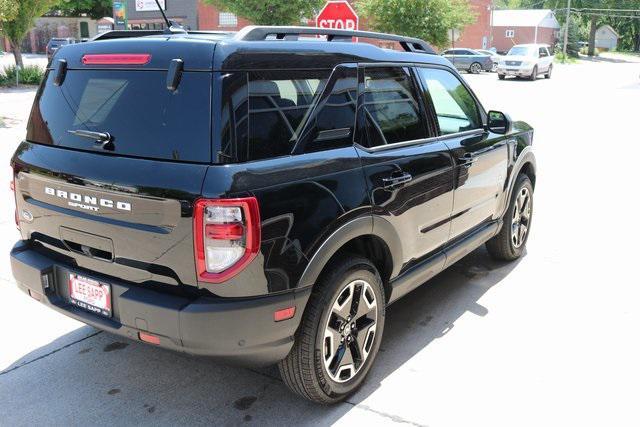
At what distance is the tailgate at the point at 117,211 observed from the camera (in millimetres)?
2562

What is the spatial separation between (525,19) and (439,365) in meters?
75.0

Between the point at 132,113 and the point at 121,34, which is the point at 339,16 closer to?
the point at 121,34

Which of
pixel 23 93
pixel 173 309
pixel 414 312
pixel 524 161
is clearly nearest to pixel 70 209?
pixel 173 309

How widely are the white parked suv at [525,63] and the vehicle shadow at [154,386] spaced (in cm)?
3107

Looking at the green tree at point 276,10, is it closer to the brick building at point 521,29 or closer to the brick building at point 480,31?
the brick building at point 480,31

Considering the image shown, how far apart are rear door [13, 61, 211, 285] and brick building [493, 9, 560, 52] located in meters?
71.7

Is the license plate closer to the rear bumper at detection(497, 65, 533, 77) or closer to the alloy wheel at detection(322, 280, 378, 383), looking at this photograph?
the alloy wheel at detection(322, 280, 378, 383)

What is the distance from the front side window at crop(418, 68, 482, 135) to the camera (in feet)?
13.1

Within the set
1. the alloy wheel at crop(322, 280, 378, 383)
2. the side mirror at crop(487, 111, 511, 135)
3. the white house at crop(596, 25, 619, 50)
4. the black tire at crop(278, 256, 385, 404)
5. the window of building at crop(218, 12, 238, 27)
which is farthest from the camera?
the white house at crop(596, 25, 619, 50)

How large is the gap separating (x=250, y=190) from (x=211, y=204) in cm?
17

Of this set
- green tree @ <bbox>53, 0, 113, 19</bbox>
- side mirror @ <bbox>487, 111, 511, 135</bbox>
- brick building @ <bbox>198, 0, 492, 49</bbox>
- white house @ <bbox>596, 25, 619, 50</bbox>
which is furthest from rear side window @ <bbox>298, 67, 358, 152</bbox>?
white house @ <bbox>596, 25, 619, 50</bbox>

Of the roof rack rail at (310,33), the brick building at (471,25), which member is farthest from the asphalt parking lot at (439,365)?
the brick building at (471,25)

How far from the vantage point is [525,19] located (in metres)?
70.8

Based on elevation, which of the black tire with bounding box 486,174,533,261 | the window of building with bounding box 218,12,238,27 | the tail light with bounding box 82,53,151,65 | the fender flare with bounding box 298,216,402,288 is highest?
the window of building with bounding box 218,12,238,27
